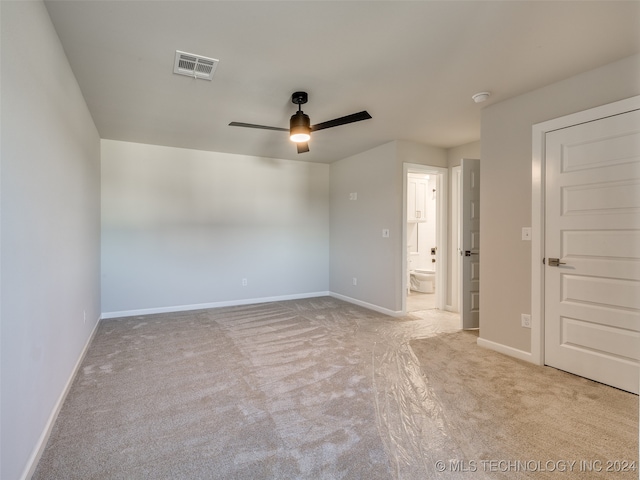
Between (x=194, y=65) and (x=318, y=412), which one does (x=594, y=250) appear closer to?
(x=318, y=412)

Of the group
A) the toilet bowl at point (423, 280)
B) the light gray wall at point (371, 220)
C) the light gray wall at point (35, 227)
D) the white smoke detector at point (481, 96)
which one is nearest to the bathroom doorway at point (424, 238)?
the toilet bowl at point (423, 280)

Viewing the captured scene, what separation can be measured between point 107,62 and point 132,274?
296 cm

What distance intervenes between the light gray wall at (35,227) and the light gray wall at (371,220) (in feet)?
11.5

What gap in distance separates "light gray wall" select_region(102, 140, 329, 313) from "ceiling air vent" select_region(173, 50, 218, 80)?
2.43m

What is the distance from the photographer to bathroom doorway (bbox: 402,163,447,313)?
15.2 feet

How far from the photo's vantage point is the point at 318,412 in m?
2.04

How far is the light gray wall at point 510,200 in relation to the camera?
273cm

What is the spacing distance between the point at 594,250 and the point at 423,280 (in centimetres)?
392

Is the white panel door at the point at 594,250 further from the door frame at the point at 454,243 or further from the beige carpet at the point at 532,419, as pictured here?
the door frame at the point at 454,243

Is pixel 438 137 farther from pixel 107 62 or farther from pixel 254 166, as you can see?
pixel 107 62

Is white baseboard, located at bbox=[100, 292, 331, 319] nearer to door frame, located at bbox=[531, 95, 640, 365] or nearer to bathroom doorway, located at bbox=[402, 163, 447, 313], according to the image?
bathroom doorway, located at bbox=[402, 163, 447, 313]

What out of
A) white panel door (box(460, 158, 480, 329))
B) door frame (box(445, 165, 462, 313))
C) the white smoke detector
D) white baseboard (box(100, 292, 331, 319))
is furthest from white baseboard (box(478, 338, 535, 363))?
white baseboard (box(100, 292, 331, 319))

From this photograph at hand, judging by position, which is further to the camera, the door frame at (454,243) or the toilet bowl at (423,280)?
the toilet bowl at (423,280)

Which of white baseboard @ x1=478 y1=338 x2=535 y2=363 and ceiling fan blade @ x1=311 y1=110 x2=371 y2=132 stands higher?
ceiling fan blade @ x1=311 y1=110 x2=371 y2=132
